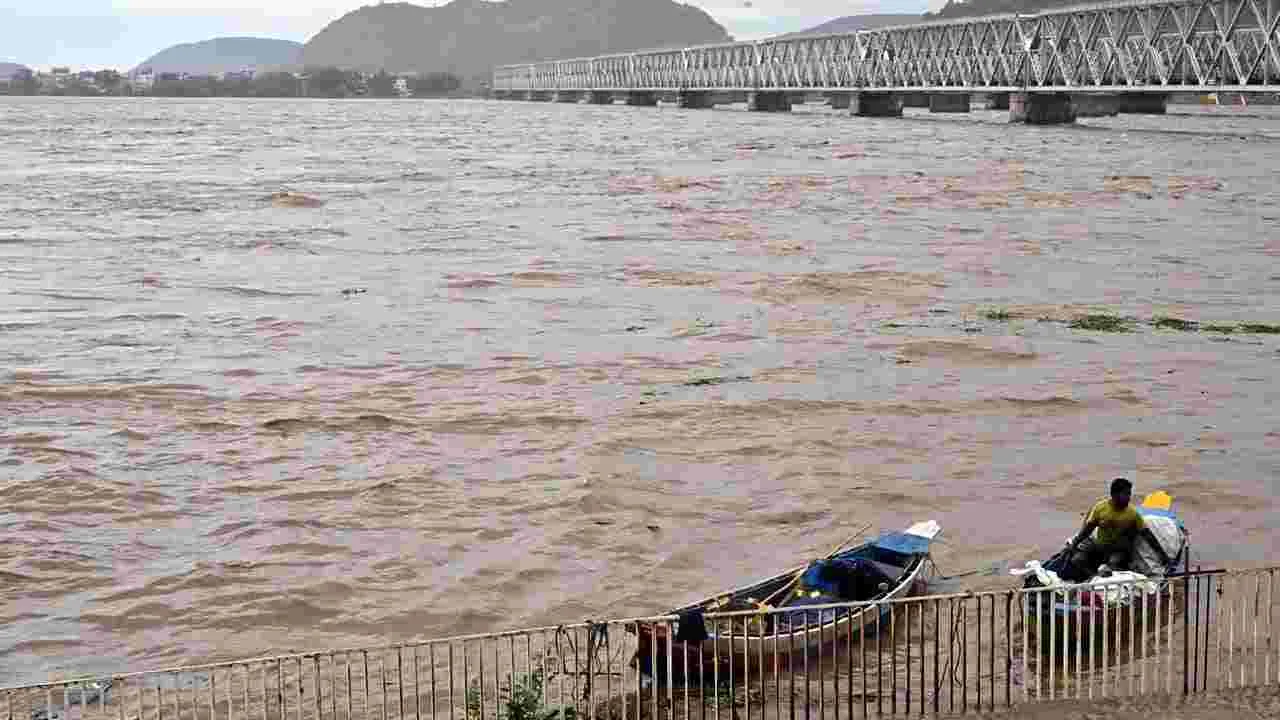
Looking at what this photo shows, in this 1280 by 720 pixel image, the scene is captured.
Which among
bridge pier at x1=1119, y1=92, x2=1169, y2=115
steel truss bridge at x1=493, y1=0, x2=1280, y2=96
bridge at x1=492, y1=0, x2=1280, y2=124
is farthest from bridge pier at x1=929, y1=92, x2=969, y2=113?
bridge pier at x1=1119, y1=92, x2=1169, y2=115

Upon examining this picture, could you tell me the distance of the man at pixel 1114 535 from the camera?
13820 millimetres

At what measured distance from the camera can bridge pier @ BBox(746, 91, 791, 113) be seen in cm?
17262

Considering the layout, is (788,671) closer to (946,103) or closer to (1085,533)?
(1085,533)

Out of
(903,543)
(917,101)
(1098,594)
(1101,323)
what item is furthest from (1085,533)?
(917,101)

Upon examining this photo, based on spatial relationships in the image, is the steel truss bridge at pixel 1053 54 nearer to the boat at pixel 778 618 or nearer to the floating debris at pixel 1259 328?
the floating debris at pixel 1259 328

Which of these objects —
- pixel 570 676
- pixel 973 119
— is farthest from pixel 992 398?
pixel 973 119

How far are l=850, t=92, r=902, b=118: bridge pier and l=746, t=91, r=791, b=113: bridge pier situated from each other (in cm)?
2627

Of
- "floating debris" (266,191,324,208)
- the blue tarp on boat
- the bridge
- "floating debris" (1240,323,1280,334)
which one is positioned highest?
the bridge

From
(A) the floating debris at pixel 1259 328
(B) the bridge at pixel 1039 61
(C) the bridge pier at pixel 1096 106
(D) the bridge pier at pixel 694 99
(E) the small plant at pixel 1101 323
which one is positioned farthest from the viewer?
(D) the bridge pier at pixel 694 99

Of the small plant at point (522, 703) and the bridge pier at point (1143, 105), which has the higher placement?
the bridge pier at point (1143, 105)

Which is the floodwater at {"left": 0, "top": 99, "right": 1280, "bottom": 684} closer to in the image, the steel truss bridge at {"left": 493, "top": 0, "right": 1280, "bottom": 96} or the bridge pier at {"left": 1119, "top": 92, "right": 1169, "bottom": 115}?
the steel truss bridge at {"left": 493, "top": 0, "right": 1280, "bottom": 96}


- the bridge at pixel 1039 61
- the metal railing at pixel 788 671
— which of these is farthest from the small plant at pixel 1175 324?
the bridge at pixel 1039 61

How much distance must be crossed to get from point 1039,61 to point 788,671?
341 feet

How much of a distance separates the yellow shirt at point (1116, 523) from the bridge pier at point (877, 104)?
423 ft
